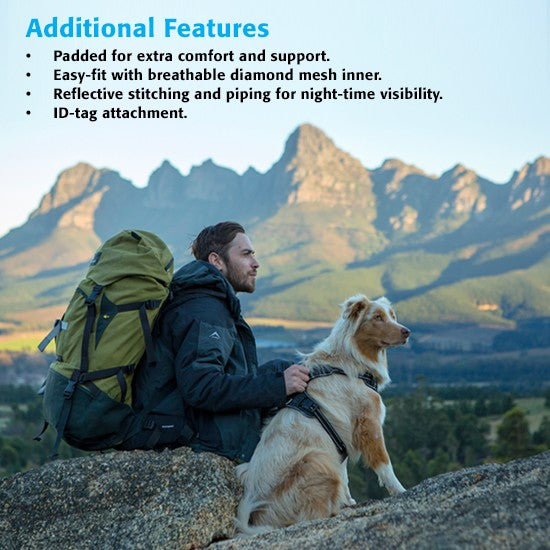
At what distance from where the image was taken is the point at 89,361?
6.48 m

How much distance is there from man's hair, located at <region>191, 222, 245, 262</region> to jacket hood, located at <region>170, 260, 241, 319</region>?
1.29ft

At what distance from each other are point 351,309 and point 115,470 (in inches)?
94.0

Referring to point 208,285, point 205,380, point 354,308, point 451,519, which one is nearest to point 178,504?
point 205,380

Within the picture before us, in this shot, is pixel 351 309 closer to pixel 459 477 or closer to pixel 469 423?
pixel 459 477

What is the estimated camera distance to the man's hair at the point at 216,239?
7449 millimetres

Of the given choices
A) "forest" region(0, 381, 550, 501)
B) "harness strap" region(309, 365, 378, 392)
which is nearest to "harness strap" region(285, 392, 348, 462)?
"harness strap" region(309, 365, 378, 392)

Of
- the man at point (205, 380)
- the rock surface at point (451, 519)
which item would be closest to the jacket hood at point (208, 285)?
the man at point (205, 380)

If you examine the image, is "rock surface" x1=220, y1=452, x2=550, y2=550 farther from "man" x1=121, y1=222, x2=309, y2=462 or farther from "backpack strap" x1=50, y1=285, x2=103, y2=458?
"backpack strap" x1=50, y1=285, x2=103, y2=458

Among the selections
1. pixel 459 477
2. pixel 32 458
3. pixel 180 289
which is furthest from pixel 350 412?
pixel 32 458

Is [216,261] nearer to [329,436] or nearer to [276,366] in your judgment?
[276,366]

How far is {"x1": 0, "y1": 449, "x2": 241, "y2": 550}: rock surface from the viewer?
20.5 ft

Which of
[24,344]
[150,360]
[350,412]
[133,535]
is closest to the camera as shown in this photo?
[133,535]

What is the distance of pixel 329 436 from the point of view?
22.9 feet

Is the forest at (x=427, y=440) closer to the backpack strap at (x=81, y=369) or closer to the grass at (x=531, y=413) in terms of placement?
the grass at (x=531, y=413)
